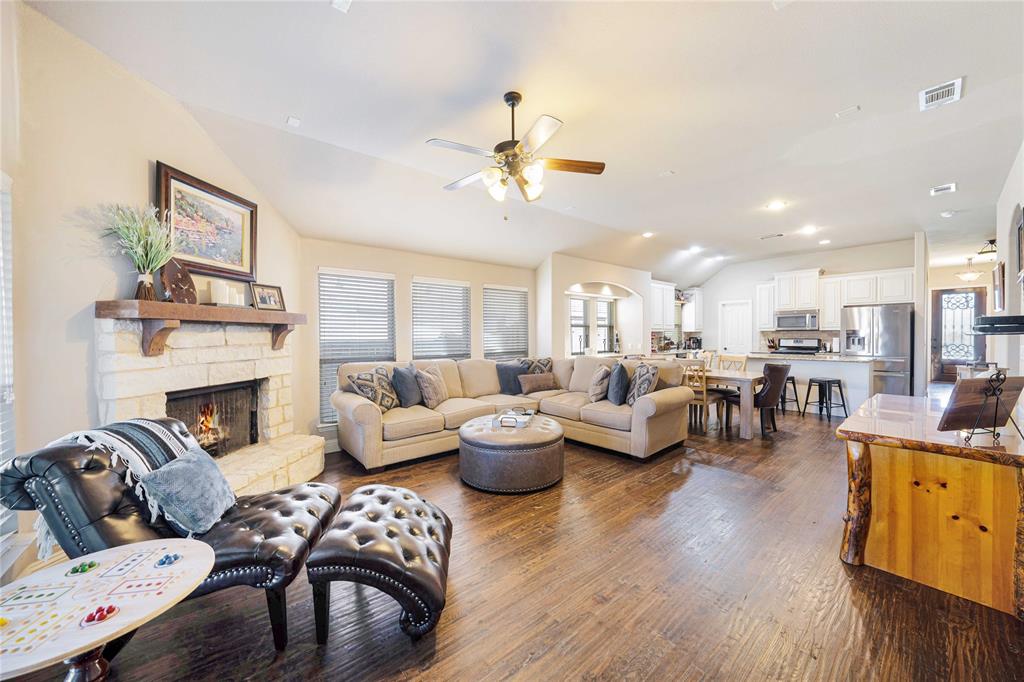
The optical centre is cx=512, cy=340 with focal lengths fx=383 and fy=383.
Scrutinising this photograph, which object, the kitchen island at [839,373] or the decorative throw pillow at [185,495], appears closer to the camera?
the decorative throw pillow at [185,495]

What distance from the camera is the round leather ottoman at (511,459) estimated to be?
3.25 meters

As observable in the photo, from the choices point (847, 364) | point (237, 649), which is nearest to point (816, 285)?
point (847, 364)

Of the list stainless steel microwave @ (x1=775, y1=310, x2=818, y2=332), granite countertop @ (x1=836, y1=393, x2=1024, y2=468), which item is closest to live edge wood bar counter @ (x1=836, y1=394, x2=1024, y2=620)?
granite countertop @ (x1=836, y1=393, x2=1024, y2=468)

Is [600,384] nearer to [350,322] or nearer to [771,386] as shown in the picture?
[771,386]

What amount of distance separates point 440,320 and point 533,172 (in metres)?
3.42

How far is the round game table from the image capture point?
94cm

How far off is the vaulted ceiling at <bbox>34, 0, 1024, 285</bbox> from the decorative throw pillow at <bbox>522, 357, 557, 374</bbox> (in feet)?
7.21

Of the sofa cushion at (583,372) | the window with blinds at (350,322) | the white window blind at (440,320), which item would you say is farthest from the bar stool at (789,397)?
the window with blinds at (350,322)

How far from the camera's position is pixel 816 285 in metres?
7.47

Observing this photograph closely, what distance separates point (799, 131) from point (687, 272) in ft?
19.5

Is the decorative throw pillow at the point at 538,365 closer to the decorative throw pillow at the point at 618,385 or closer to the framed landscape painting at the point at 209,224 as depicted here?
the decorative throw pillow at the point at 618,385

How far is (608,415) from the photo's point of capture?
4.19 meters

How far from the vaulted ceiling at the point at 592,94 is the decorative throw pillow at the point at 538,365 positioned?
220cm

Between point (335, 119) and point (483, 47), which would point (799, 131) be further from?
point (335, 119)
